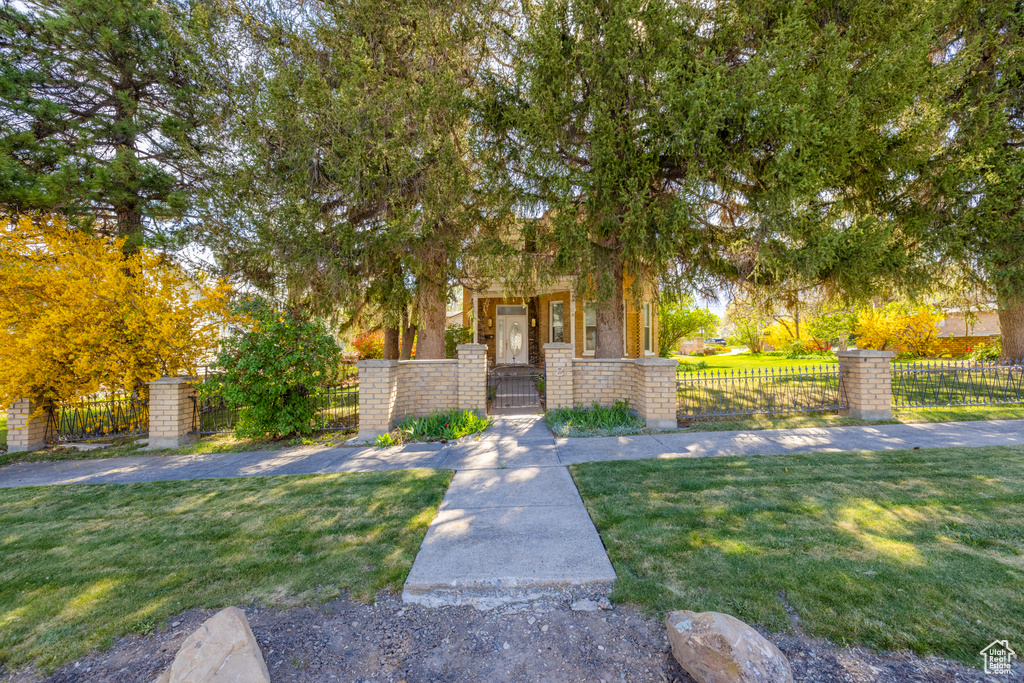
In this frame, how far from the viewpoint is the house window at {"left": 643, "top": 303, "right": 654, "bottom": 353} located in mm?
16188

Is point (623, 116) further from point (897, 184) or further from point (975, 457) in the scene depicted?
point (975, 457)

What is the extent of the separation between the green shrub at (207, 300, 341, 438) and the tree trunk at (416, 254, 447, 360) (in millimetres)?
2354

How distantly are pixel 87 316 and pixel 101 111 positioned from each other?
19.3 feet

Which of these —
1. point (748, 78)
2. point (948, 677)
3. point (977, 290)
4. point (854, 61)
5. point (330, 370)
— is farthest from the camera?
point (977, 290)

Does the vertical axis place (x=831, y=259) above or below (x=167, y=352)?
above

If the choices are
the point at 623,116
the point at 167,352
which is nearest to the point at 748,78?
the point at 623,116

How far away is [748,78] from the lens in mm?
6836

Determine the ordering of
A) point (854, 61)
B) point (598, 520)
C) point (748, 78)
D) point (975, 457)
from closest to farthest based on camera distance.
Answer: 1. point (598, 520)
2. point (975, 457)
3. point (748, 78)
4. point (854, 61)

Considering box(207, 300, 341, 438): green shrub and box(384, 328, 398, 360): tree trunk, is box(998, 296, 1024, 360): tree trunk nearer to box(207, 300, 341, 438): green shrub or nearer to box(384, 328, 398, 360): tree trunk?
box(207, 300, 341, 438): green shrub

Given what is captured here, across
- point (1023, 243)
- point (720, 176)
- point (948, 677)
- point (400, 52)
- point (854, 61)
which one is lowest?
point (948, 677)

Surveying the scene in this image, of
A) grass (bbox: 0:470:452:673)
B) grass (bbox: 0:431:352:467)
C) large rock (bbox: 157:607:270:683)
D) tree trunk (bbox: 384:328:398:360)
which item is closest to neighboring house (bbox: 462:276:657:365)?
tree trunk (bbox: 384:328:398:360)

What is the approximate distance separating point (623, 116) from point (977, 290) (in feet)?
34.3

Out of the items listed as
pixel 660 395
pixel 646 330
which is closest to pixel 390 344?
pixel 660 395

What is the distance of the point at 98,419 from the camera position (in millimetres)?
8438
